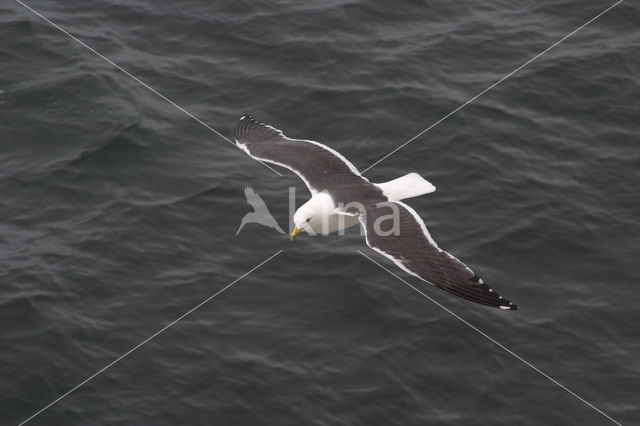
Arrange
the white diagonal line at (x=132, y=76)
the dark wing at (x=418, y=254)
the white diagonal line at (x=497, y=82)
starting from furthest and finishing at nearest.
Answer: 1. the white diagonal line at (x=132, y=76)
2. the white diagonal line at (x=497, y=82)
3. the dark wing at (x=418, y=254)

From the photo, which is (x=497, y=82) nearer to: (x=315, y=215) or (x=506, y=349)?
(x=506, y=349)

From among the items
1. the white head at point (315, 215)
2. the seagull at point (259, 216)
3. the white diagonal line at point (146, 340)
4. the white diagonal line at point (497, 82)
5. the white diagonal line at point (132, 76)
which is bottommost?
the white diagonal line at point (146, 340)

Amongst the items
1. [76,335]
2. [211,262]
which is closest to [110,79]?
[211,262]

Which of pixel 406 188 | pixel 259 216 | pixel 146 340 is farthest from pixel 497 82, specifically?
pixel 146 340

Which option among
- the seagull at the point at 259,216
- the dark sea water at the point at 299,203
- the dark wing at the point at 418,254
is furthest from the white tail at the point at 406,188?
the seagull at the point at 259,216

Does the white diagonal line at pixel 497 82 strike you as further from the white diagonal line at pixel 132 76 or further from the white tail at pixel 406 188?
the white tail at pixel 406 188

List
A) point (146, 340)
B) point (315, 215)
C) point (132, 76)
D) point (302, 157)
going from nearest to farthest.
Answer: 1. point (315, 215)
2. point (146, 340)
3. point (302, 157)
4. point (132, 76)

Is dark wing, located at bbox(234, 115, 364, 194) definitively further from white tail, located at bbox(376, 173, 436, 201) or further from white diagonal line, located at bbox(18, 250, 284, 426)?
white diagonal line, located at bbox(18, 250, 284, 426)

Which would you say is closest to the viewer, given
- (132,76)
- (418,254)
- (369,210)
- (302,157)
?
(418,254)
